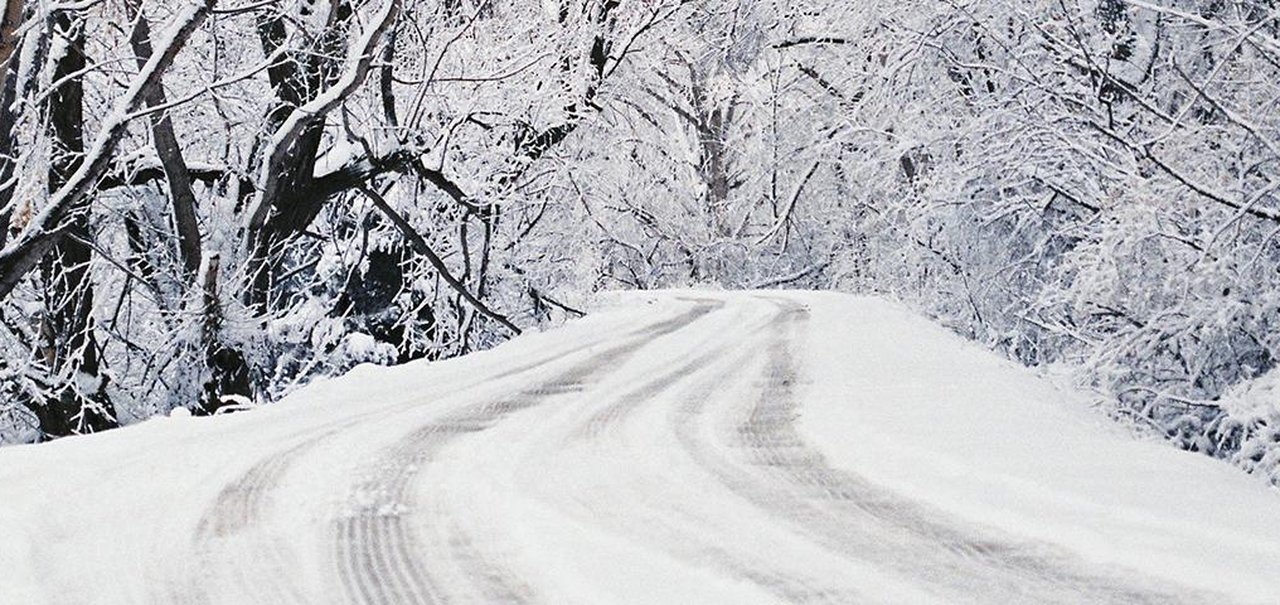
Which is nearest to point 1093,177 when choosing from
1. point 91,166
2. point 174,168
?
point 91,166

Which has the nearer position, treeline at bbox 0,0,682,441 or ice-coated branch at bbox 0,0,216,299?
ice-coated branch at bbox 0,0,216,299

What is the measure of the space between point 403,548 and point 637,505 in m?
0.93

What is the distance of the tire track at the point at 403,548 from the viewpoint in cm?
362

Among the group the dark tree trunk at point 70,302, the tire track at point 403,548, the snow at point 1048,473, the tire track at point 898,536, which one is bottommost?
the snow at point 1048,473

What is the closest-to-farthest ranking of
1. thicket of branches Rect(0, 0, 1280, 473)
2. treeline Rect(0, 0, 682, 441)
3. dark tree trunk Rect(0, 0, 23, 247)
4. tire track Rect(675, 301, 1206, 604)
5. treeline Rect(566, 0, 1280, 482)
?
tire track Rect(675, 301, 1206, 604), treeline Rect(566, 0, 1280, 482), thicket of branches Rect(0, 0, 1280, 473), dark tree trunk Rect(0, 0, 23, 247), treeline Rect(0, 0, 682, 441)

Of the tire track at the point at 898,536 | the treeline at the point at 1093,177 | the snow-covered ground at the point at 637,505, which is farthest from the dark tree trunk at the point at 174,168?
the tire track at the point at 898,536

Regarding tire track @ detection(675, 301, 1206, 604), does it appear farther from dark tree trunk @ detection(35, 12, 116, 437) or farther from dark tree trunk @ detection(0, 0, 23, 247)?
dark tree trunk @ detection(35, 12, 116, 437)

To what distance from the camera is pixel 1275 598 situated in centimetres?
327

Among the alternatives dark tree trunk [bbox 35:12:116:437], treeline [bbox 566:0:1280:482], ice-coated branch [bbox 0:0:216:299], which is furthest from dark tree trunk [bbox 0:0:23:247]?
treeline [bbox 566:0:1280:482]

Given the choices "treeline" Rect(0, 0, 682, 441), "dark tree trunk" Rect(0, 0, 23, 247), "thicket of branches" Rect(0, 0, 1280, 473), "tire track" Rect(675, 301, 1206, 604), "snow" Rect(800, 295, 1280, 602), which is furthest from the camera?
"treeline" Rect(0, 0, 682, 441)

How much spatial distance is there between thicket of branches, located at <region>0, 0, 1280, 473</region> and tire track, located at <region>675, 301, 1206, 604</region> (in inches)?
171

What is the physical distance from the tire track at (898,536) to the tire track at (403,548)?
1.04 metres

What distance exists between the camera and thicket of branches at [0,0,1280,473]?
9266 millimetres

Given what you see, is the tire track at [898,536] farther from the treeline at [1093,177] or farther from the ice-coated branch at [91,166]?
the ice-coated branch at [91,166]
